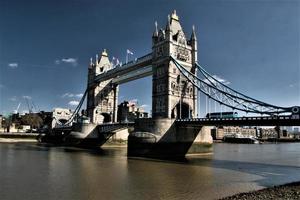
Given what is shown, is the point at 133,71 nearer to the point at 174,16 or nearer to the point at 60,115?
the point at 174,16

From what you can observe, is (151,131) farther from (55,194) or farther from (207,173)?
(55,194)

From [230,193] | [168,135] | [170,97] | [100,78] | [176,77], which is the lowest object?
[230,193]

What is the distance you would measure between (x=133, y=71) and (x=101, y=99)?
57.8 feet

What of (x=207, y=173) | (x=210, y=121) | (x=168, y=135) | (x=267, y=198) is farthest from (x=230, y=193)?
(x=168, y=135)

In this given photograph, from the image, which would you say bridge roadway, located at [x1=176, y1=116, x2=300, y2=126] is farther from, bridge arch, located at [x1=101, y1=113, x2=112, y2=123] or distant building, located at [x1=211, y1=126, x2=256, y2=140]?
distant building, located at [x1=211, y1=126, x2=256, y2=140]

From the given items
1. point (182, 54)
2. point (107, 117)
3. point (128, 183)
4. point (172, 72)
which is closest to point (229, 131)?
point (107, 117)

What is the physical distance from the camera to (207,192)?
1875 centimetres

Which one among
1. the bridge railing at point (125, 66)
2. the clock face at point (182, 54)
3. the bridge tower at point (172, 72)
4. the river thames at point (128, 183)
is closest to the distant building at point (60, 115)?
the bridge railing at point (125, 66)

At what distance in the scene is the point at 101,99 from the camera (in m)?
80.6

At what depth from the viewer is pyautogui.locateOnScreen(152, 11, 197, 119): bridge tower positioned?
50.2 meters

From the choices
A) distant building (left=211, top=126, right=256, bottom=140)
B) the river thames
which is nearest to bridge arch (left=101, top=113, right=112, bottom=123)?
the river thames

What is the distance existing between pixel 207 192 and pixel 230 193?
1.37 meters

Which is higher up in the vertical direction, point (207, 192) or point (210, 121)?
point (210, 121)

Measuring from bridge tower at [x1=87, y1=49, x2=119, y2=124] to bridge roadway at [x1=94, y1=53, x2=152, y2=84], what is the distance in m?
3.60
